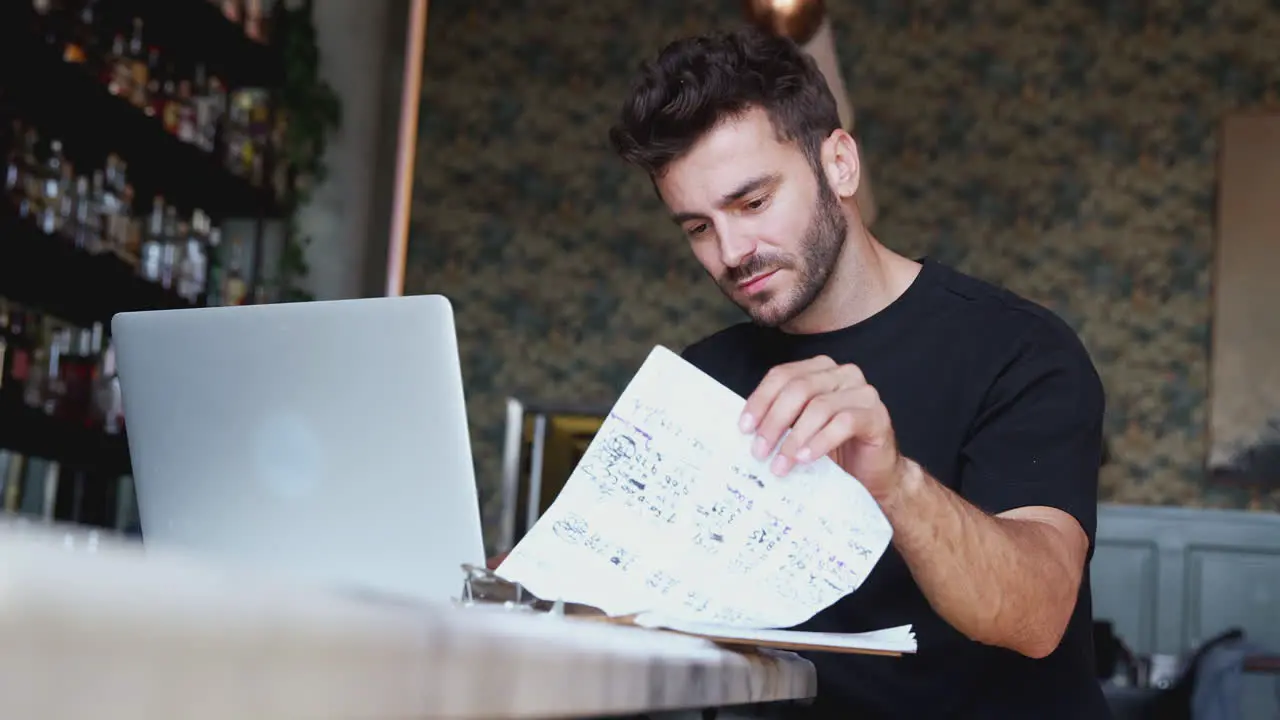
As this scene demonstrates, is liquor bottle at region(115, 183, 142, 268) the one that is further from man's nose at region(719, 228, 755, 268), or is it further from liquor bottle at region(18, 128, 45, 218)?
man's nose at region(719, 228, 755, 268)

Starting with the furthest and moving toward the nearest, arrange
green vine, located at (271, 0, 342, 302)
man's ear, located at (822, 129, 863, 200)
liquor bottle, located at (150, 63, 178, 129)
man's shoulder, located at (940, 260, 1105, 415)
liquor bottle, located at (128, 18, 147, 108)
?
green vine, located at (271, 0, 342, 302)
liquor bottle, located at (150, 63, 178, 129)
liquor bottle, located at (128, 18, 147, 108)
man's ear, located at (822, 129, 863, 200)
man's shoulder, located at (940, 260, 1105, 415)

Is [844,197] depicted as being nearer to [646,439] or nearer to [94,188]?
[646,439]

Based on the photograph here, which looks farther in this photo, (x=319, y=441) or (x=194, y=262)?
(x=194, y=262)

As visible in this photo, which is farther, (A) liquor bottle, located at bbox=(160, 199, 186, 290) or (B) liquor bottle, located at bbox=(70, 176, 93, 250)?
(A) liquor bottle, located at bbox=(160, 199, 186, 290)

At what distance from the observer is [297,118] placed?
4281mm

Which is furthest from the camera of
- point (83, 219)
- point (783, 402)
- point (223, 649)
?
point (83, 219)

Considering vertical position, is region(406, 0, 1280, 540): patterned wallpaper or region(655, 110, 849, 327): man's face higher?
region(406, 0, 1280, 540): patterned wallpaper

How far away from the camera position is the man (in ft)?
3.27

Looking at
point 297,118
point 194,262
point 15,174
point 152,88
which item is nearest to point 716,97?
point 15,174

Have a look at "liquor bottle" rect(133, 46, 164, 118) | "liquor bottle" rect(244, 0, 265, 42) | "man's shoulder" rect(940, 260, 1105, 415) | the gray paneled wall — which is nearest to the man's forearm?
"man's shoulder" rect(940, 260, 1105, 415)

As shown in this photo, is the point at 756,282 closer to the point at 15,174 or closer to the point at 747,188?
the point at 747,188

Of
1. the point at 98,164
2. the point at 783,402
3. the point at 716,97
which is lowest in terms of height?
the point at 783,402

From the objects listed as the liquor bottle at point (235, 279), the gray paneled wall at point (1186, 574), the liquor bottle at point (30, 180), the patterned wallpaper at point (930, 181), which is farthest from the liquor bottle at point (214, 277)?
the gray paneled wall at point (1186, 574)

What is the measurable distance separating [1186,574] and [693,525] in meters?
4.02
